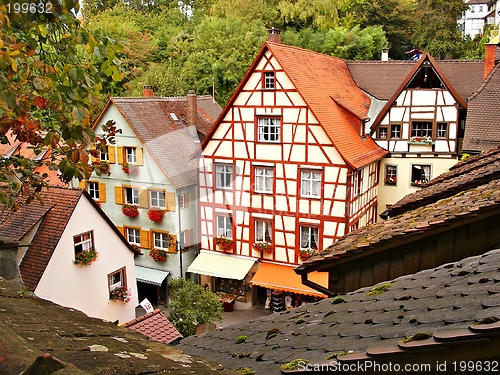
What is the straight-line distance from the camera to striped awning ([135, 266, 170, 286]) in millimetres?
21344

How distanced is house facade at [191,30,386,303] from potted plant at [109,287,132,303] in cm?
510

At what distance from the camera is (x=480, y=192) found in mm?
5926

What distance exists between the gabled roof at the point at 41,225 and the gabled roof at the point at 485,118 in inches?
519

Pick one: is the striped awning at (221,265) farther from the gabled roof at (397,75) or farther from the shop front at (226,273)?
the gabled roof at (397,75)

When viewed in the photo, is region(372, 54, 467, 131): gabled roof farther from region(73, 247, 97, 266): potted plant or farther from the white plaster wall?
region(73, 247, 97, 266): potted plant

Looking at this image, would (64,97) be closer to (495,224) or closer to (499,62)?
(495,224)

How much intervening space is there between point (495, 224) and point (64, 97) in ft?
13.5

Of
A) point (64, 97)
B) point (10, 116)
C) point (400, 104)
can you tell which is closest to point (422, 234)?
point (64, 97)

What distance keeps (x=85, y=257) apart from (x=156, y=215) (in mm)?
6968

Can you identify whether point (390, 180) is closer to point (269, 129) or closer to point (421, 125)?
point (421, 125)

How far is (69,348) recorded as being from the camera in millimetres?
2588

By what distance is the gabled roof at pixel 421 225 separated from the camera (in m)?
5.00

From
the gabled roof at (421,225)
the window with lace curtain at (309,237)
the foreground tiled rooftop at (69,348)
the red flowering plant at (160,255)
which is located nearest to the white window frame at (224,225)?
the red flowering plant at (160,255)

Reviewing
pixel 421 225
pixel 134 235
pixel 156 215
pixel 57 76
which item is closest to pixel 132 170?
pixel 156 215
